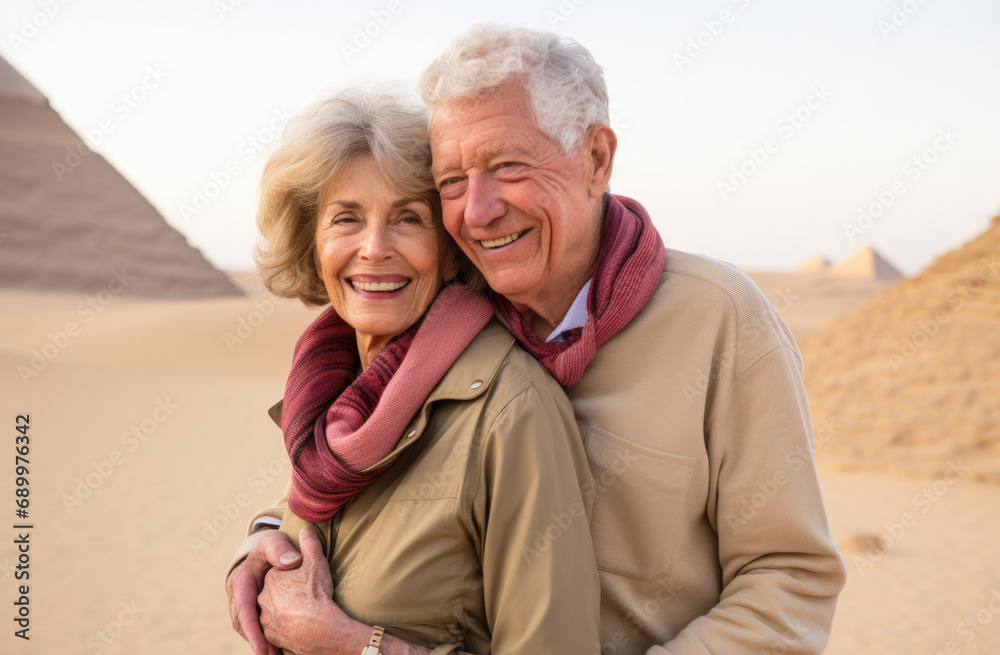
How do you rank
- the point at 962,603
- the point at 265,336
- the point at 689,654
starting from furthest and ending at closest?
the point at 265,336 < the point at 962,603 < the point at 689,654

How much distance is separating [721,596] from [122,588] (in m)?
7.68

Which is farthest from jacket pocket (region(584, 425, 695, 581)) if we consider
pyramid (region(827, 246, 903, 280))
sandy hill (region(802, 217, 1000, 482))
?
pyramid (region(827, 246, 903, 280))

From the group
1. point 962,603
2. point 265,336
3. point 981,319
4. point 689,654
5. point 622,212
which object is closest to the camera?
point 689,654

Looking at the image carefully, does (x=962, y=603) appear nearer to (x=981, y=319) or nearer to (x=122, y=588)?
(x=981, y=319)

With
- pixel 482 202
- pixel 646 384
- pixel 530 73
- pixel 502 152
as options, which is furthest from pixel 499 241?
pixel 646 384

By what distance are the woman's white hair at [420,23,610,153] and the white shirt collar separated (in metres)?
0.42

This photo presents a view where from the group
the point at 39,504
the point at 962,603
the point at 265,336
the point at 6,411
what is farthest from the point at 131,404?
the point at 962,603

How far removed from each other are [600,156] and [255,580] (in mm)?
1548

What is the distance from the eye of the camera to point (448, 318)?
6.94 ft

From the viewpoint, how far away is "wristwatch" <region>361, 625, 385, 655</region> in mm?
1815

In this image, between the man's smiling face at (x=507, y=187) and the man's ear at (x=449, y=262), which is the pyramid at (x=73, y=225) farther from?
the man's smiling face at (x=507, y=187)

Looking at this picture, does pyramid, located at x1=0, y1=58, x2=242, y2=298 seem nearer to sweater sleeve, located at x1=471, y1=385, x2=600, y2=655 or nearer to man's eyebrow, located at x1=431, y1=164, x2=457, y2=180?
man's eyebrow, located at x1=431, y1=164, x2=457, y2=180

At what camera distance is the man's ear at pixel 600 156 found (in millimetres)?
2230

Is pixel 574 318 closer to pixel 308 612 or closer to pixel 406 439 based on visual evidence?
pixel 406 439
